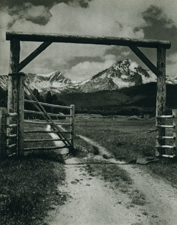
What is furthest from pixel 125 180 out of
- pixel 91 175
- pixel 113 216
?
pixel 113 216

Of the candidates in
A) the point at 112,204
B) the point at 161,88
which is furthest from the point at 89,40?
the point at 112,204

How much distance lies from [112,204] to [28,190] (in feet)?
6.19

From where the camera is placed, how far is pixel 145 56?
9773 mm

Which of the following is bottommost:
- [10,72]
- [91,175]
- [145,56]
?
[91,175]

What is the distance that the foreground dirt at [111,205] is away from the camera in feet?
14.2

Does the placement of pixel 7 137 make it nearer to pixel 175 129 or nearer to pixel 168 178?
pixel 168 178

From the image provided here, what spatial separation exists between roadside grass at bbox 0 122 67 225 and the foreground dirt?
27 cm

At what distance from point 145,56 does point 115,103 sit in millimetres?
152746

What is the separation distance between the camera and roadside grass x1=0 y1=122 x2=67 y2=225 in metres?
4.20

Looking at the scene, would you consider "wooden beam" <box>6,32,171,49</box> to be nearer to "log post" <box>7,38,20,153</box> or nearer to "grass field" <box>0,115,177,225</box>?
"log post" <box>7,38,20,153</box>

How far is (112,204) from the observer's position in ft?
16.5

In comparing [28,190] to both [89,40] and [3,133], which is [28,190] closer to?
[3,133]

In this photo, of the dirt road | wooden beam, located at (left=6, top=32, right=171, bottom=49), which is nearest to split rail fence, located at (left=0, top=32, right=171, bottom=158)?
wooden beam, located at (left=6, top=32, right=171, bottom=49)

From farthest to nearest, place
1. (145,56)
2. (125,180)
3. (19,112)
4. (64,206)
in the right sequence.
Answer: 1. (145,56)
2. (19,112)
3. (125,180)
4. (64,206)
